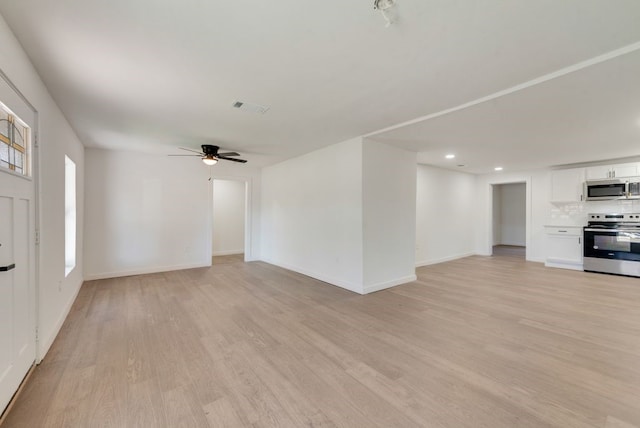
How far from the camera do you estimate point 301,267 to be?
219 inches

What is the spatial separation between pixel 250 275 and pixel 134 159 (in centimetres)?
331

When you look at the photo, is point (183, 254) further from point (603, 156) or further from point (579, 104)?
point (603, 156)

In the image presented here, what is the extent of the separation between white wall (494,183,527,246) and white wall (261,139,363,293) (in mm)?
8284

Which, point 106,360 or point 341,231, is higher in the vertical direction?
point 341,231

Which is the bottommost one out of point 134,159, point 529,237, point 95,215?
point 529,237

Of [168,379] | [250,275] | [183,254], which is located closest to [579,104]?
[168,379]

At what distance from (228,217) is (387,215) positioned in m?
5.22

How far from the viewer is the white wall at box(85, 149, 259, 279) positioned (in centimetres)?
509

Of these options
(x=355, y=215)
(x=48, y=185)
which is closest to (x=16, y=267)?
(x=48, y=185)

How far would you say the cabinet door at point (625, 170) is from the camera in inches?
212

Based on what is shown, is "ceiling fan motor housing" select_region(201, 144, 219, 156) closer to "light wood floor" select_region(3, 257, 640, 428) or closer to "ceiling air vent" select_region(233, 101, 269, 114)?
"ceiling air vent" select_region(233, 101, 269, 114)

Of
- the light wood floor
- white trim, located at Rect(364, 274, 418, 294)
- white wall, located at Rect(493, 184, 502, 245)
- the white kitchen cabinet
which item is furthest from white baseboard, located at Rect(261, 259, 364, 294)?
white wall, located at Rect(493, 184, 502, 245)

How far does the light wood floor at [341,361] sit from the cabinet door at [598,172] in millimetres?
2745

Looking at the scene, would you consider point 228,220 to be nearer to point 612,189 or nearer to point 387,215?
point 387,215
